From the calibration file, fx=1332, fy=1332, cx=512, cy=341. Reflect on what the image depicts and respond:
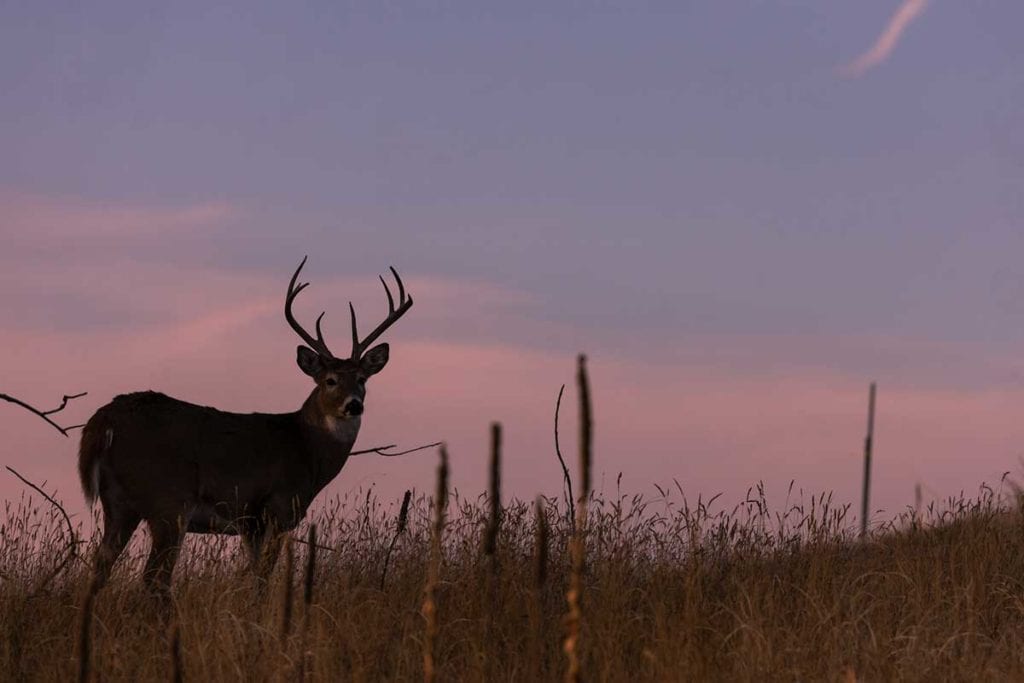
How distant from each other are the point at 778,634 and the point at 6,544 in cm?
620

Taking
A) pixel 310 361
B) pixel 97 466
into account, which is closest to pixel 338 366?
pixel 310 361

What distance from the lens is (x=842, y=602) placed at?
31.2 ft

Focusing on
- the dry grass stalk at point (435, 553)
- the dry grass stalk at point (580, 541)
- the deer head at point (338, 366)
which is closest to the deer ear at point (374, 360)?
the deer head at point (338, 366)

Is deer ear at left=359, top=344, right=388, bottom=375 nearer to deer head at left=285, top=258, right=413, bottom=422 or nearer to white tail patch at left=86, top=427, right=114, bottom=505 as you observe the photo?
deer head at left=285, top=258, right=413, bottom=422

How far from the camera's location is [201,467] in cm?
1207

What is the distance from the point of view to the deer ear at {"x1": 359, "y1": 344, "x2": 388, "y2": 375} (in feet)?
43.4

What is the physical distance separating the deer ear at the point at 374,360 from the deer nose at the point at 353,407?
44 cm

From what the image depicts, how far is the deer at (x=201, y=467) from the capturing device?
11.8 meters

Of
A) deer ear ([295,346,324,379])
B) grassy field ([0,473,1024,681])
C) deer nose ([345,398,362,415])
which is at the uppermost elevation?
deer ear ([295,346,324,379])

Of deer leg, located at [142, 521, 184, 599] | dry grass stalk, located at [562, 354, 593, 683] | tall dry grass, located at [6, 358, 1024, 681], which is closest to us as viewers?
dry grass stalk, located at [562, 354, 593, 683]

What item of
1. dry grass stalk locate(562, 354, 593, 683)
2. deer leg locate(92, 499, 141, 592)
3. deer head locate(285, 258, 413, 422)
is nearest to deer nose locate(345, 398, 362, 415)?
deer head locate(285, 258, 413, 422)

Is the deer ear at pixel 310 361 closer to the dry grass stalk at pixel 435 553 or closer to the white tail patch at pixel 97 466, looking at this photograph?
the white tail patch at pixel 97 466

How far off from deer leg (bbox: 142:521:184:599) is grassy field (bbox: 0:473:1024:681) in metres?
0.88

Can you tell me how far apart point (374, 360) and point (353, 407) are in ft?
2.22
